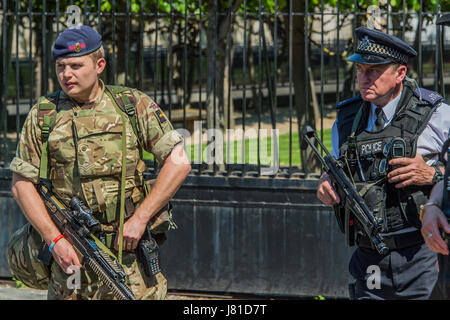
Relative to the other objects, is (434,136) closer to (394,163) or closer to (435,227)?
(394,163)

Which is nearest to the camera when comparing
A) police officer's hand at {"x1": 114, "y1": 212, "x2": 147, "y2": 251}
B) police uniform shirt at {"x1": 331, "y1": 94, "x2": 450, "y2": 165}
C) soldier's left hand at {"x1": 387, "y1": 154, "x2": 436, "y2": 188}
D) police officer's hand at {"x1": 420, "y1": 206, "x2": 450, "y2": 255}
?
police officer's hand at {"x1": 420, "y1": 206, "x2": 450, "y2": 255}

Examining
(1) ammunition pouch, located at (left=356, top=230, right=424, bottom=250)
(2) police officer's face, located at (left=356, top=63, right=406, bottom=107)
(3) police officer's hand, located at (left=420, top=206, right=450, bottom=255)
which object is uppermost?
(2) police officer's face, located at (left=356, top=63, right=406, bottom=107)

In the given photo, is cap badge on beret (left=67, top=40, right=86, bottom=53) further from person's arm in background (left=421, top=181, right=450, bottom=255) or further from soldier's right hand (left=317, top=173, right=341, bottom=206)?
person's arm in background (left=421, top=181, right=450, bottom=255)

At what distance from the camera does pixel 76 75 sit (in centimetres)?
420

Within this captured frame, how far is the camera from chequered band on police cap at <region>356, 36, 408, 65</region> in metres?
4.11

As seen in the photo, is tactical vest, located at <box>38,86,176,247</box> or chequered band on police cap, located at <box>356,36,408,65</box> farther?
tactical vest, located at <box>38,86,176,247</box>

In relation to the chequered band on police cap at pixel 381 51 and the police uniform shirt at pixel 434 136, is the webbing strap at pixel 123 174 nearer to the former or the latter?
the chequered band on police cap at pixel 381 51

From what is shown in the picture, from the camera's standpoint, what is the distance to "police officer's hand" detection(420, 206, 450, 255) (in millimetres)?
3457

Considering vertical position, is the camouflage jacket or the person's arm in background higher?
the camouflage jacket

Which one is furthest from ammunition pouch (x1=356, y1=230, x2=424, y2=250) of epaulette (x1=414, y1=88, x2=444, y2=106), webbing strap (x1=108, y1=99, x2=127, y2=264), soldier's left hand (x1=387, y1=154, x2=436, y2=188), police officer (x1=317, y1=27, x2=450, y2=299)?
webbing strap (x1=108, y1=99, x2=127, y2=264)

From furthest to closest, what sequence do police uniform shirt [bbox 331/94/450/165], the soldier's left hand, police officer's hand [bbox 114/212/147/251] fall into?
police officer's hand [bbox 114/212/147/251] → police uniform shirt [bbox 331/94/450/165] → the soldier's left hand

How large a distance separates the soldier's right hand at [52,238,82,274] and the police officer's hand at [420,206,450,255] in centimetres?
169

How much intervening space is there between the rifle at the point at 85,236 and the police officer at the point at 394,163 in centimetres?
109

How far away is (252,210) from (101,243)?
247 centimetres
